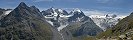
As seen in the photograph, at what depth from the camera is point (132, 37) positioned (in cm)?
6800

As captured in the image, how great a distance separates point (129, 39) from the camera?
67.0 meters

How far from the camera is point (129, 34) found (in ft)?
242

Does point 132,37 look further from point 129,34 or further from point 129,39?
point 129,34

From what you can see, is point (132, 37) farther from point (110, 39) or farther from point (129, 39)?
point (110, 39)

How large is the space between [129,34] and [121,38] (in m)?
5.14

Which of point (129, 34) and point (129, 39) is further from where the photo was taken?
point (129, 34)

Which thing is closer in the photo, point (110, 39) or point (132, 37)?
point (132, 37)

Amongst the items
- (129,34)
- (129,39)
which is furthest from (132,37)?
(129,34)

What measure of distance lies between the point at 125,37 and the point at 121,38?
181 centimetres

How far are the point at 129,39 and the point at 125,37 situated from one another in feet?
12.5

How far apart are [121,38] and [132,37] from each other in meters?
2.47

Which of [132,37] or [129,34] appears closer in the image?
[132,37]

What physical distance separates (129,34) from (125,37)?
3.36 metres
